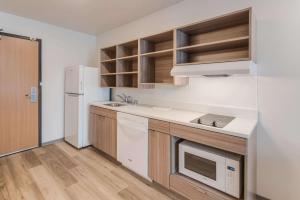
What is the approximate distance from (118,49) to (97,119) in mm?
1325

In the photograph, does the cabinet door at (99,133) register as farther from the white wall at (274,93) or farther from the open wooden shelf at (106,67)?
the white wall at (274,93)

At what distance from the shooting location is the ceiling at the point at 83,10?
2.50 m

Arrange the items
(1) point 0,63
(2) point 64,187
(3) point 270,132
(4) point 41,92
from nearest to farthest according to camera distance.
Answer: (3) point 270,132 < (2) point 64,187 < (1) point 0,63 < (4) point 41,92

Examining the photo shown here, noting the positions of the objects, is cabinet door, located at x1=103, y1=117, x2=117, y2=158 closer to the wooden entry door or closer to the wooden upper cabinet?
the wooden upper cabinet

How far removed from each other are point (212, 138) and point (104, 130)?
6.23 feet

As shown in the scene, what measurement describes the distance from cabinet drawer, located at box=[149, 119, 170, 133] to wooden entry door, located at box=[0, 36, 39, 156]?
2.48m

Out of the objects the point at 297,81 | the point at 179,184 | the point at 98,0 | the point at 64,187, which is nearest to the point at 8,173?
the point at 64,187

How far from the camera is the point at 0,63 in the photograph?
2.74m

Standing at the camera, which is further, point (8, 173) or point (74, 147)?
point (74, 147)

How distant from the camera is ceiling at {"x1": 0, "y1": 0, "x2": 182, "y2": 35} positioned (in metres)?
2.50

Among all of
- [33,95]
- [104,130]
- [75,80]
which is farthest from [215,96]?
[33,95]

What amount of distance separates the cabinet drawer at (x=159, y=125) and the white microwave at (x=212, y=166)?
233 mm

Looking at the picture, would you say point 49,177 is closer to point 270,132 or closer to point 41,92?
point 41,92

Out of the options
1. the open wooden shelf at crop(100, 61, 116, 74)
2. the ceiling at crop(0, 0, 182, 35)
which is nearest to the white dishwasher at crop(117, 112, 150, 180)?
the open wooden shelf at crop(100, 61, 116, 74)
